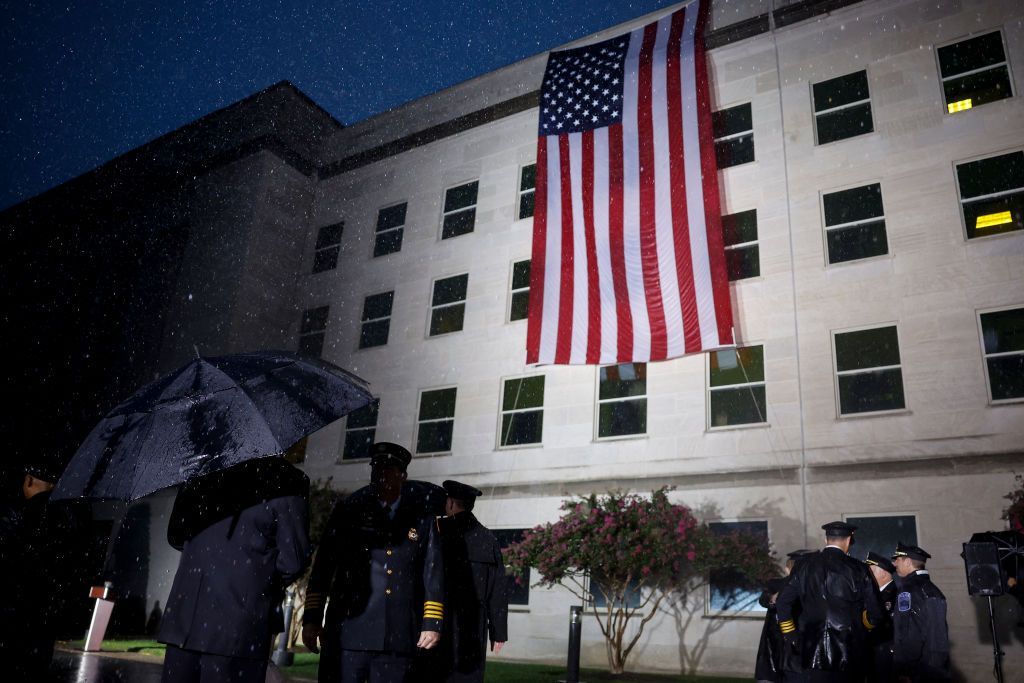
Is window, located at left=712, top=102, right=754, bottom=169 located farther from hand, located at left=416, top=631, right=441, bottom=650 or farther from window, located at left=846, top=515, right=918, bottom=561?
hand, located at left=416, top=631, right=441, bottom=650

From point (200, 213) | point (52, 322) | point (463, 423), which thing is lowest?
point (463, 423)

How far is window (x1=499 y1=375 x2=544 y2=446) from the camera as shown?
19.5 metres

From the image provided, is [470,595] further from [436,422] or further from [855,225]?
[436,422]

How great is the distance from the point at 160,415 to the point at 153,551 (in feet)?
74.8

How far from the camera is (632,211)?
53.7 feet

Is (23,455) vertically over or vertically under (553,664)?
over

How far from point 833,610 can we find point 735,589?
10036 mm

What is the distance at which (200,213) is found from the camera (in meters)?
28.8

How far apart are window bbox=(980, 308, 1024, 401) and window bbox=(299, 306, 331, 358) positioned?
18492 millimetres

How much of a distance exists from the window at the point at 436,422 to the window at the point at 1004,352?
1252cm

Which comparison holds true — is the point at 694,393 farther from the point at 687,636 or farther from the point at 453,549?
the point at 453,549

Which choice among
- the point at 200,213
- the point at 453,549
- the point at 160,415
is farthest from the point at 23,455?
the point at 200,213

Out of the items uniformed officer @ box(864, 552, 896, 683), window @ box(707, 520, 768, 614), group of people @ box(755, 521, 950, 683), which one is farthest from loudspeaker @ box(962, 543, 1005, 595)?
window @ box(707, 520, 768, 614)

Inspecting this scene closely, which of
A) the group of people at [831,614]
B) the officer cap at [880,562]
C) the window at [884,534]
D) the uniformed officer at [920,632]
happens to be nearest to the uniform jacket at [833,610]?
the group of people at [831,614]
